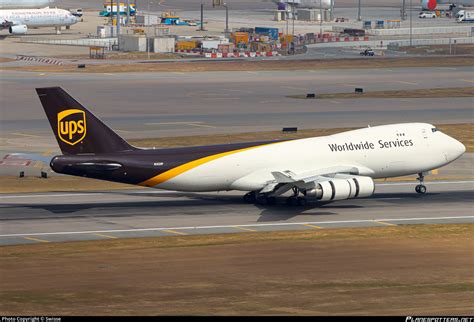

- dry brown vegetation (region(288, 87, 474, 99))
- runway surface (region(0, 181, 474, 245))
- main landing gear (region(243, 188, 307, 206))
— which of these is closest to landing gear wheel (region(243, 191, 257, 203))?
main landing gear (region(243, 188, 307, 206))

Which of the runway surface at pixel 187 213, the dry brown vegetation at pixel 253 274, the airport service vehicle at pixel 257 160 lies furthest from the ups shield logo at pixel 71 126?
the dry brown vegetation at pixel 253 274

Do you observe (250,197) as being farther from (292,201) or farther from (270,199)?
(292,201)

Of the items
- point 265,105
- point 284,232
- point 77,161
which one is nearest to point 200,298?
point 284,232

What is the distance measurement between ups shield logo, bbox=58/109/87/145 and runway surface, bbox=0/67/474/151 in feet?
104

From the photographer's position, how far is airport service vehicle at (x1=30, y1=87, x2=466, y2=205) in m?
70.9

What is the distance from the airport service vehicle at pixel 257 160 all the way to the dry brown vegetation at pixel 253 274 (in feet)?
23.7

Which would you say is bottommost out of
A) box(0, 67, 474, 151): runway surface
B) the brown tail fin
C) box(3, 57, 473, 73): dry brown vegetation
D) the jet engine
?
box(0, 67, 474, 151): runway surface

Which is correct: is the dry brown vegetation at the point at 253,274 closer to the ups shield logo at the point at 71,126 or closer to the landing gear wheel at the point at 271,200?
the landing gear wheel at the point at 271,200

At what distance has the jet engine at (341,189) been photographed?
72625 mm

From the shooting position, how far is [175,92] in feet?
490

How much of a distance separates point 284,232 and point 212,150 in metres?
9.28

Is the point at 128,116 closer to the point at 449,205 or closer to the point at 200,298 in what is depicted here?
the point at 449,205

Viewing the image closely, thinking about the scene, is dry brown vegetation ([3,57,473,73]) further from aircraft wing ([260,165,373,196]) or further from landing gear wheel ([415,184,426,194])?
aircraft wing ([260,165,373,196])

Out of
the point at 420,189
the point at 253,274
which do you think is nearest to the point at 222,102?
the point at 420,189
